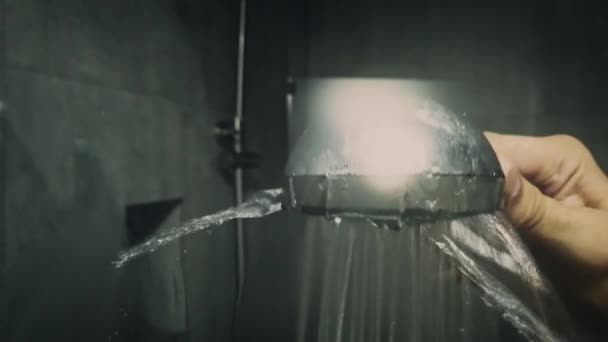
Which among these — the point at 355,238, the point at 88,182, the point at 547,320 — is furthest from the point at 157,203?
the point at 547,320

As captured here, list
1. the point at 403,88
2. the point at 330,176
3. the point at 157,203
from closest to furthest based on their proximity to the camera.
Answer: the point at 330,176, the point at 157,203, the point at 403,88

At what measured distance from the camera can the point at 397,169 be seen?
294 mm

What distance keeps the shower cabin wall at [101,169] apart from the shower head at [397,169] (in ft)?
0.62

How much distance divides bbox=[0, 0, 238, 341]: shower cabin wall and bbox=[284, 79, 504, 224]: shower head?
0.19 m

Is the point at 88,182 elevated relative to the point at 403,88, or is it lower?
lower

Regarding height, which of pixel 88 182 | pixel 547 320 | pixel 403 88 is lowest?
pixel 547 320

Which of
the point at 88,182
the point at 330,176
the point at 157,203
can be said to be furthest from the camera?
the point at 157,203

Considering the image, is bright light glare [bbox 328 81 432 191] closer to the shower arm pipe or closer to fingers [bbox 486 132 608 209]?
fingers [bbox 486 132 608 209]

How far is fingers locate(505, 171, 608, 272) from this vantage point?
1.35ft

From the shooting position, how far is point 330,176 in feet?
0.99

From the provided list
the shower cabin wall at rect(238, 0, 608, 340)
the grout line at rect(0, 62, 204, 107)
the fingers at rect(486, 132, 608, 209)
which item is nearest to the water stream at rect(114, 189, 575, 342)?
the fingers at rect(486, 132, 608, 209)

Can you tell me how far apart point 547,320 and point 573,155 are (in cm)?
20

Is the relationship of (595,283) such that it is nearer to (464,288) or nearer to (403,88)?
(464,288)

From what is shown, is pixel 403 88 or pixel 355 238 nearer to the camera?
pixel 355 238
